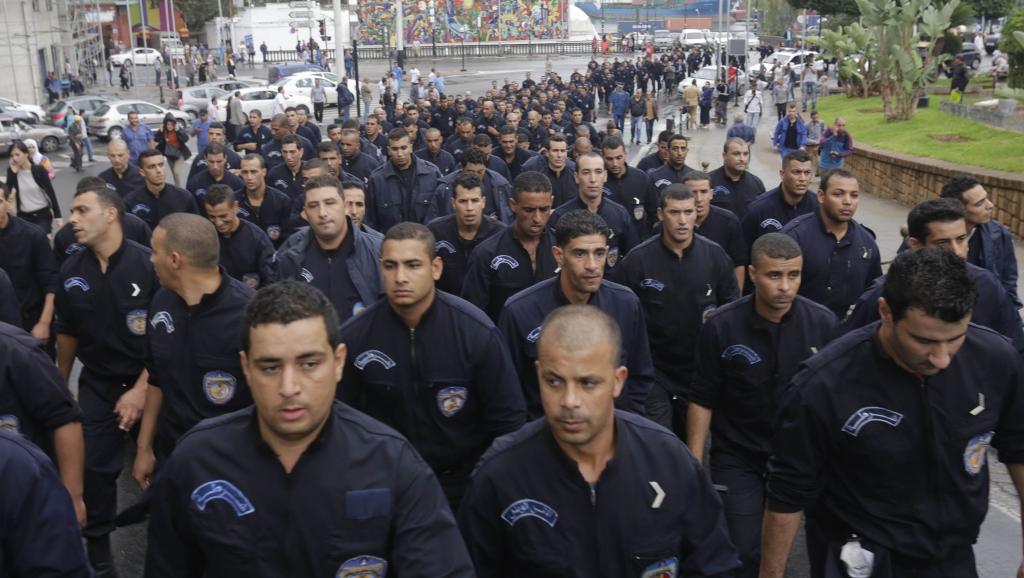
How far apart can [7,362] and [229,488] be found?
1726 millimetres

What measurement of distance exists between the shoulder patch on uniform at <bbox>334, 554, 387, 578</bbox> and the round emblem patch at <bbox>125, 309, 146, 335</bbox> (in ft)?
11.6

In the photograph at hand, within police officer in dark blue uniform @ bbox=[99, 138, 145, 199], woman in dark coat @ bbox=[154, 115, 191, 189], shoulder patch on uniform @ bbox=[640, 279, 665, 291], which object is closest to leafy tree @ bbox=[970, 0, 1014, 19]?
woman in dark coat @ bbox=[154, 115, 191, 189]

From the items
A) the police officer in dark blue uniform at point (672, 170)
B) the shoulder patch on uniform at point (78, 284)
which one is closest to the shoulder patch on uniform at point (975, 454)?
the shoulder patch on uniform at point (78, 284)

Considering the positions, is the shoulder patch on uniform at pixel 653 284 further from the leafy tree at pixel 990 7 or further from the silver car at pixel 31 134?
the leafy tree at pixel 990 7

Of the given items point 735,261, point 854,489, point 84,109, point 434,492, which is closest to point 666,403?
point 735,261

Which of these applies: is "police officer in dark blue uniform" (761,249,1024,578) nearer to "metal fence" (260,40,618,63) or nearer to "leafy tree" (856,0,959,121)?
"leafy tree" (856,0,959,121)

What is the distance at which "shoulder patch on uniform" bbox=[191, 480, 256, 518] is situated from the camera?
10.1 ft

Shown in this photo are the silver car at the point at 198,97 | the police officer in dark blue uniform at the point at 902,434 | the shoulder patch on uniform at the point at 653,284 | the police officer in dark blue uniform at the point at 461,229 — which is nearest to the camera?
the police officer in dark blue uniform at the point at 902,434

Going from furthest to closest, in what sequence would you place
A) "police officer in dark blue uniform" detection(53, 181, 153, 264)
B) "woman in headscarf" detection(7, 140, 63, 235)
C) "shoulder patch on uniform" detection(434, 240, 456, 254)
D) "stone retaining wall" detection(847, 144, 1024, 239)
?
1. "stone retaining wall" detection(847, 144, 1024, 239)
2. "woman in headscarf" detection(7, 140, 63, 235)
3. "shoulder patch on uniform" detection(434, 240, 456, 254)
4. "police officer in dark blue uniform" detection(53, 181, 153, 264)

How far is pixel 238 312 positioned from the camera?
4965mm

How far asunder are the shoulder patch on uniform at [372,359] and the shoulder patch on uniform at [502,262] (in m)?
2.35

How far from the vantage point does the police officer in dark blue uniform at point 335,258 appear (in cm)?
657

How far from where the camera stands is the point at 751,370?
209 inches

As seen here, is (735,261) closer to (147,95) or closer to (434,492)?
(434,492)
